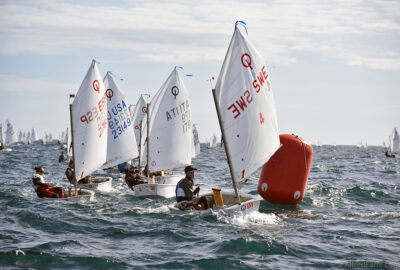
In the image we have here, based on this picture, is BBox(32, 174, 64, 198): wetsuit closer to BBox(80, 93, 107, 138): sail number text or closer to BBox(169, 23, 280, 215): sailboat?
BBox(80, 93, 107, 138): sail number text

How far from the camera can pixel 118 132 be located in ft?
87.2

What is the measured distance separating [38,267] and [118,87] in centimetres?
1805

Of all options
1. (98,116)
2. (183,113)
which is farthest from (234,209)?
(183,113)

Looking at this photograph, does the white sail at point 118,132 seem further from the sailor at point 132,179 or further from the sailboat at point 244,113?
the sailboat at point 244,113

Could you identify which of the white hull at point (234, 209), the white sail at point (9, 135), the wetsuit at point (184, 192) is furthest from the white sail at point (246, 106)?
the white sail at point (9, 135)

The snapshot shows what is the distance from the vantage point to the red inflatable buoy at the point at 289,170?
1731cm

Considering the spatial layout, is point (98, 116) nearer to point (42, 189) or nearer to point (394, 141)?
point (42, 189)

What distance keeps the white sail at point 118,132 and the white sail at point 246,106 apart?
12427 millimetres

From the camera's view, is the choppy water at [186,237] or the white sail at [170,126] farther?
the white sail at [170,126]

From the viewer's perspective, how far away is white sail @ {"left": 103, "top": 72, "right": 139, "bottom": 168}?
87.2 ft

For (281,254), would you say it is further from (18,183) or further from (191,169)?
(18,183)

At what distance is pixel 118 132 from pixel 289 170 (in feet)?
39.6

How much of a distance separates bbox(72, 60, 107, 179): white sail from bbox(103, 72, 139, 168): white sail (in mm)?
5126

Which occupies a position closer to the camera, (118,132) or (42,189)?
(42,189)
